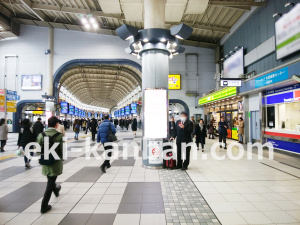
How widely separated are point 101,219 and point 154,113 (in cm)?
340

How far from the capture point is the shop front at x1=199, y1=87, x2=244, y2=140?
12.5m

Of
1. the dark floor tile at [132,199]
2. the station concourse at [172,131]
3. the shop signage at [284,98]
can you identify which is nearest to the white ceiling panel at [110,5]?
the station concourse at [172,131]

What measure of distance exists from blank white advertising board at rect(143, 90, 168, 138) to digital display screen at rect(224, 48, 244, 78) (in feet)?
29.7

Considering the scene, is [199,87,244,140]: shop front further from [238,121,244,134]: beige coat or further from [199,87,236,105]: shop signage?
[238,121,244,134]: beige coat

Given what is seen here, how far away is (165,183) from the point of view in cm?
461

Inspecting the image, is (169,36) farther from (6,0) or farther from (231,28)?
(6,0)

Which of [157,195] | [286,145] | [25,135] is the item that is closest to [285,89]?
[286,145]

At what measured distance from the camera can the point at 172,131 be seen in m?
6.37

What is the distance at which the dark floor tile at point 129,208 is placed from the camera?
3210 mm

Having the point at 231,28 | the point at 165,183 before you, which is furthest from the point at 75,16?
the point at 165,183

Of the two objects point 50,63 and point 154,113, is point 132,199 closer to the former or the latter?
point 154,113

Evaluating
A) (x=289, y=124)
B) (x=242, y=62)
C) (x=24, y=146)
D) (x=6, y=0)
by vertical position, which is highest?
(x=6, y=0)

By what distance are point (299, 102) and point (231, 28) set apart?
8.97 meters

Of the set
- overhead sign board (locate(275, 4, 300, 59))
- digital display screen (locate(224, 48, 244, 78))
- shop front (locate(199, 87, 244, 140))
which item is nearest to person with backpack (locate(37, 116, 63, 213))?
overhead sign board (locate(275, 4, 300, 59))
